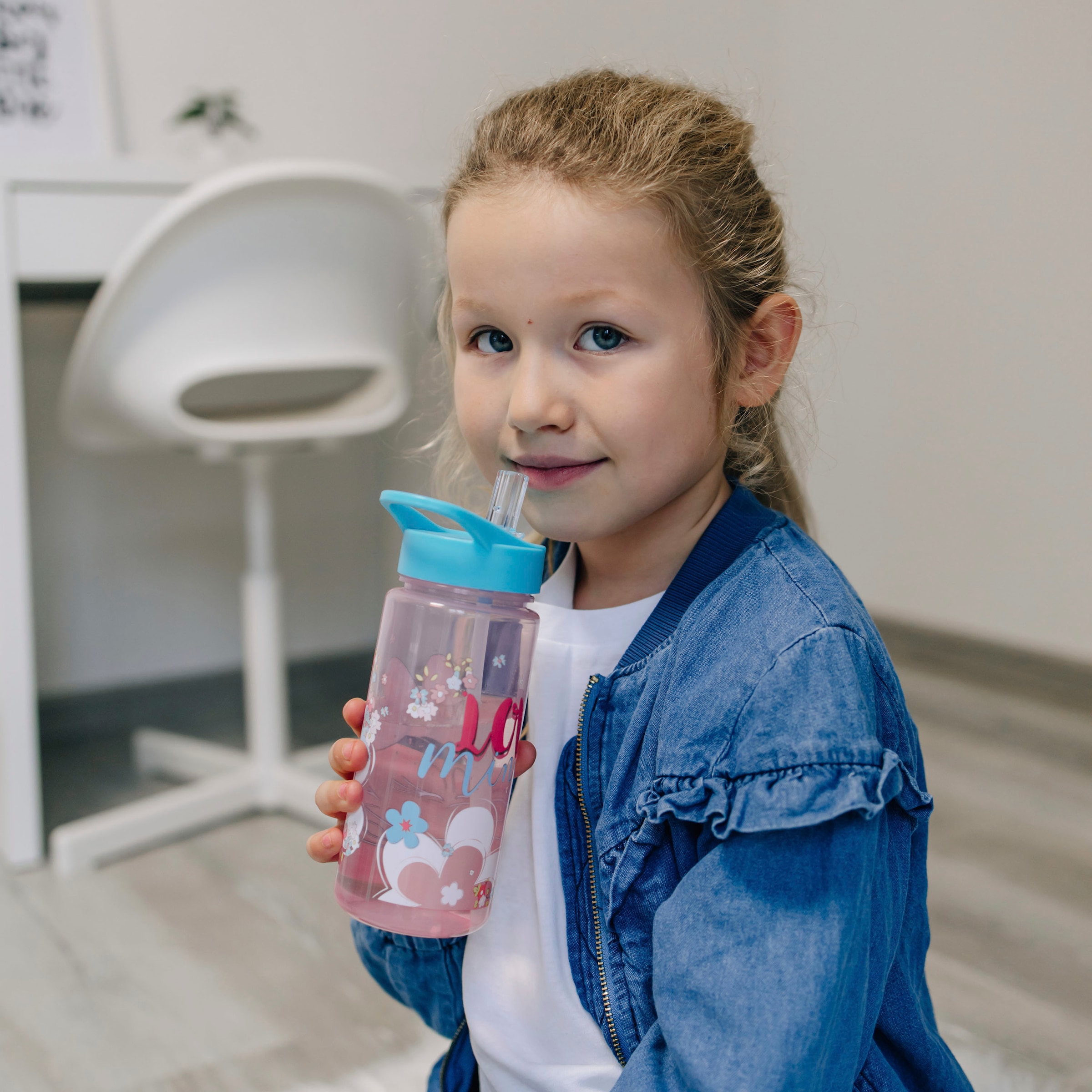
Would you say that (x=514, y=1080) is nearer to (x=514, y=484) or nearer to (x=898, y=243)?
(x=514, y=484)

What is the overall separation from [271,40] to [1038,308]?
1508 millimetres

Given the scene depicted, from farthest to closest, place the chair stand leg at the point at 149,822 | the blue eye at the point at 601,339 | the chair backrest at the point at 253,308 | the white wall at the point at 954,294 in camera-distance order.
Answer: the white wall at the point at 954,294, the chair stand leg at the point at 149,822, the chair backrest at the point at 253,308, the blue eye at the point at 601,339

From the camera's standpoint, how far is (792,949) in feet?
1.66

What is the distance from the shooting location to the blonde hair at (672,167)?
601 mm

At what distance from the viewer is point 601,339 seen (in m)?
0.61

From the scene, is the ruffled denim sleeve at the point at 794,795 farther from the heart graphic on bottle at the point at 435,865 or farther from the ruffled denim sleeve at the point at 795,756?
the heart graphic on bottle at the point at 435,865

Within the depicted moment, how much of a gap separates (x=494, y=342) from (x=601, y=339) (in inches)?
2.6

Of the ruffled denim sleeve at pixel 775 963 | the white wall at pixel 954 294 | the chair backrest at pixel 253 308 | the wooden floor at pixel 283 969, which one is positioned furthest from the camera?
the white wall at pixel 954 294

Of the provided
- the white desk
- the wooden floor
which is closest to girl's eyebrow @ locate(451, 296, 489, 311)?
the wooden floor

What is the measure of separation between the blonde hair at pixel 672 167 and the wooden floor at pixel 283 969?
A: 736 millimetres

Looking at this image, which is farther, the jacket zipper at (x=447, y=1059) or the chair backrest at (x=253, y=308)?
the chair backrest at (x=253, y=308)

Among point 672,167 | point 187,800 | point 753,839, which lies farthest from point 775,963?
point 187,800

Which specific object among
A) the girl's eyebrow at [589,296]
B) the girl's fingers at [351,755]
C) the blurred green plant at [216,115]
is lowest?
the girl's fingers at [351,755]

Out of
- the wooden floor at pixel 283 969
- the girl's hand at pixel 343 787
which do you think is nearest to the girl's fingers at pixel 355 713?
the girl's hand at pixel 343 787
